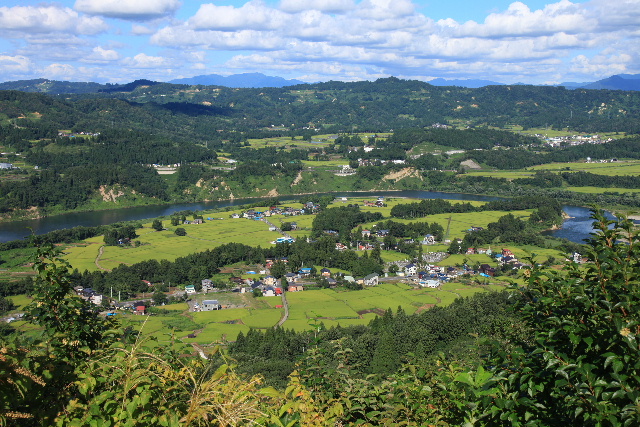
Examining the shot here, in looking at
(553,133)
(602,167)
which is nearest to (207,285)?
(602,167)

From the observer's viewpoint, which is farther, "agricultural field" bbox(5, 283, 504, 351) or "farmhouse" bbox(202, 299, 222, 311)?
"farmhouse" bbox(202, 299, 222, 311)

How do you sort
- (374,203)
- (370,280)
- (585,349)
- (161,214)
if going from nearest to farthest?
(585,349) < (370,280) < (161,214) < (374,203)

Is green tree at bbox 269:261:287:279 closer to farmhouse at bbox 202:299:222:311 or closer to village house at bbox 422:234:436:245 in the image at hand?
farmhouse at bbox 202:299:222:311

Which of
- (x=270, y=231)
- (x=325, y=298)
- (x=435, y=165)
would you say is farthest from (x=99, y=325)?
(x=435, y=165)

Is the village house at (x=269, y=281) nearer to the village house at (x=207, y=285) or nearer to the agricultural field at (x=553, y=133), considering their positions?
the village house at (x=207, y=285)

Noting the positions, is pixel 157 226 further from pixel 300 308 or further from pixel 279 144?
pixel 279 144

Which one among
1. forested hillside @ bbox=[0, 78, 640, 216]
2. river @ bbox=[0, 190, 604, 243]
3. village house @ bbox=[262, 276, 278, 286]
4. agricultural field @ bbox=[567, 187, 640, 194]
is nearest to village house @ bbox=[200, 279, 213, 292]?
village house @ bbox=[262, 276, 278, 286]

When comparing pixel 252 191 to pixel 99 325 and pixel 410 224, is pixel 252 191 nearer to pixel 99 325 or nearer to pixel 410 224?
pixel 410 224

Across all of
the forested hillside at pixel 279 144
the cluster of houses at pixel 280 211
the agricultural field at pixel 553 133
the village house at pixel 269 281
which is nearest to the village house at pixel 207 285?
the village house at pixel 269 281
